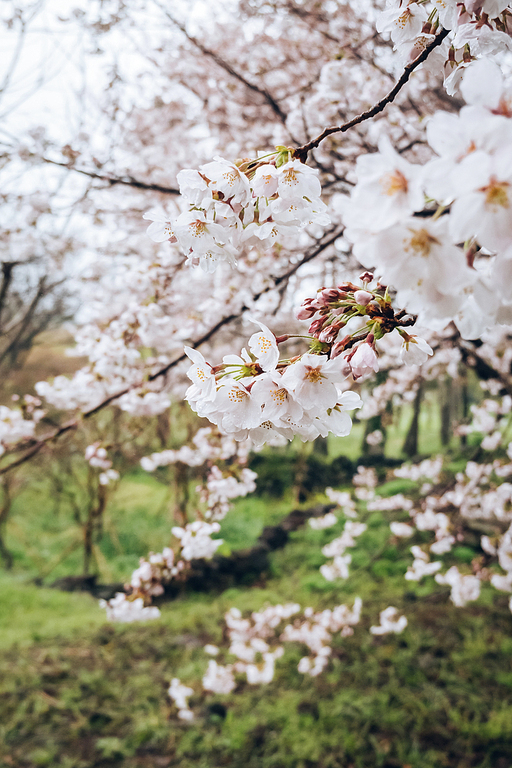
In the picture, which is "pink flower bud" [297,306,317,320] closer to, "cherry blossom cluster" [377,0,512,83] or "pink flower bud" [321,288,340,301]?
"pink flower bud" [321,288,340,301]

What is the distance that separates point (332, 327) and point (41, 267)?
6.37 meters

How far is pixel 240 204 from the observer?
0.69m

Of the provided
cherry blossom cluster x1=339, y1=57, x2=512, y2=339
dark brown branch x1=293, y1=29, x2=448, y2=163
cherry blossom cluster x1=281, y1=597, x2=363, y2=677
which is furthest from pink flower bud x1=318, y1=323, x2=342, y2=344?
cherry blossom cluster x1=281, y1=597, x2=363, y2=677

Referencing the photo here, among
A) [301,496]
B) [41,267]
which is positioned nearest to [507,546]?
[301,496]

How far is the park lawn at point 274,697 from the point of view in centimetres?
282

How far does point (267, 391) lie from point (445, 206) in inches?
12.7

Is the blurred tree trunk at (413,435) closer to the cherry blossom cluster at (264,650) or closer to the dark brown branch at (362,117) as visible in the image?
the cherry blossom cluster at (264,650)

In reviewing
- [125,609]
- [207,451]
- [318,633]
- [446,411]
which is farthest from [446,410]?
[125,609]

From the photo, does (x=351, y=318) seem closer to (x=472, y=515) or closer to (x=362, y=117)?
(x=362, y=117)

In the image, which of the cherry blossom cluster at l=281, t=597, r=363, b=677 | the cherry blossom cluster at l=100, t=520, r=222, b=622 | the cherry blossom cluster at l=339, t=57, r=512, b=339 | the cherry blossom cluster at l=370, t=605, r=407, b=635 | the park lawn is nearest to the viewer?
the cherry blossom cluster at l=339, t=57, r=512, b=339

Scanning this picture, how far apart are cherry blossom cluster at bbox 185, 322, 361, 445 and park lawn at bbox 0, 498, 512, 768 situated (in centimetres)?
279

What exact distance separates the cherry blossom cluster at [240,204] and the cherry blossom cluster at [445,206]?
250mm

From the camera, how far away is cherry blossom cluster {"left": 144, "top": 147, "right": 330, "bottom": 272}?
2.15 feet

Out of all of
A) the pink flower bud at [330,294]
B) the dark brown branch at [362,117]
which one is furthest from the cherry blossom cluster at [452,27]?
the pink flower bud at [330,294]
